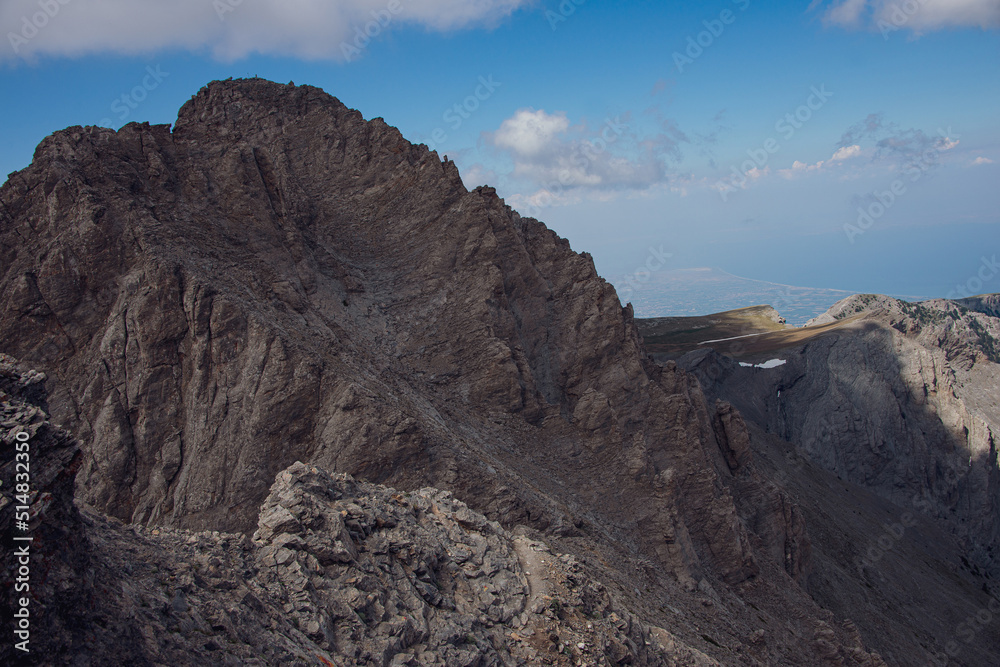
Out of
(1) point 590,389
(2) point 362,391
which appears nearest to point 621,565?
(1) point 590,389

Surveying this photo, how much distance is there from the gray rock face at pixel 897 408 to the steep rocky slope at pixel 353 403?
1571 inches

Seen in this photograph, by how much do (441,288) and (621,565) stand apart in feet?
58.0

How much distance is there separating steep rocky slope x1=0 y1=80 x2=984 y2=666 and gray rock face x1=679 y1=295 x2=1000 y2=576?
39.9 metres

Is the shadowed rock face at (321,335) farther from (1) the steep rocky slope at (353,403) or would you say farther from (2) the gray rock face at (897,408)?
(2) the gray rock face at (897,408)

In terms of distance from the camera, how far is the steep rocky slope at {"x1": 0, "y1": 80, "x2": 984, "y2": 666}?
16.0 m

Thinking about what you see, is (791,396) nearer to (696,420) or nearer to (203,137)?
(696,420)

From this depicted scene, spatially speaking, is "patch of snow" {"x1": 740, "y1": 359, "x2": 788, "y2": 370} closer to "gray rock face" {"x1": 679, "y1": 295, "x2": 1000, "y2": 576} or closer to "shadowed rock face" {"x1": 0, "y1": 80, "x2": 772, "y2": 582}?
"gray rock face" {"x1": 679, "y1": 295, "x2": 1000, "y2": 576}

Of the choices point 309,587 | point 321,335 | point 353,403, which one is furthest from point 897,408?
point 309,587

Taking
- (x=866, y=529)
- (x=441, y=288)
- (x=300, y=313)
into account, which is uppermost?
(x=441, y=288)

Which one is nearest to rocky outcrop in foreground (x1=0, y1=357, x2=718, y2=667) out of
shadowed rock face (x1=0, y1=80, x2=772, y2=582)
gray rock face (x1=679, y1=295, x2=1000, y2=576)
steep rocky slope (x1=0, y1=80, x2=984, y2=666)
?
steep rocky slope (x1=0, y1=80, x2=984, y2=666)

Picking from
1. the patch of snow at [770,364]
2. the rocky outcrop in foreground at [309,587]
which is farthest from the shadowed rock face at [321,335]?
the patch of snow at [770,364]

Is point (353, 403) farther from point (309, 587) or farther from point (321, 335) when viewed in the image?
point (309, 587)

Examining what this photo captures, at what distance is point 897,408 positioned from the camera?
7694 cm

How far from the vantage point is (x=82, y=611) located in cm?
973
